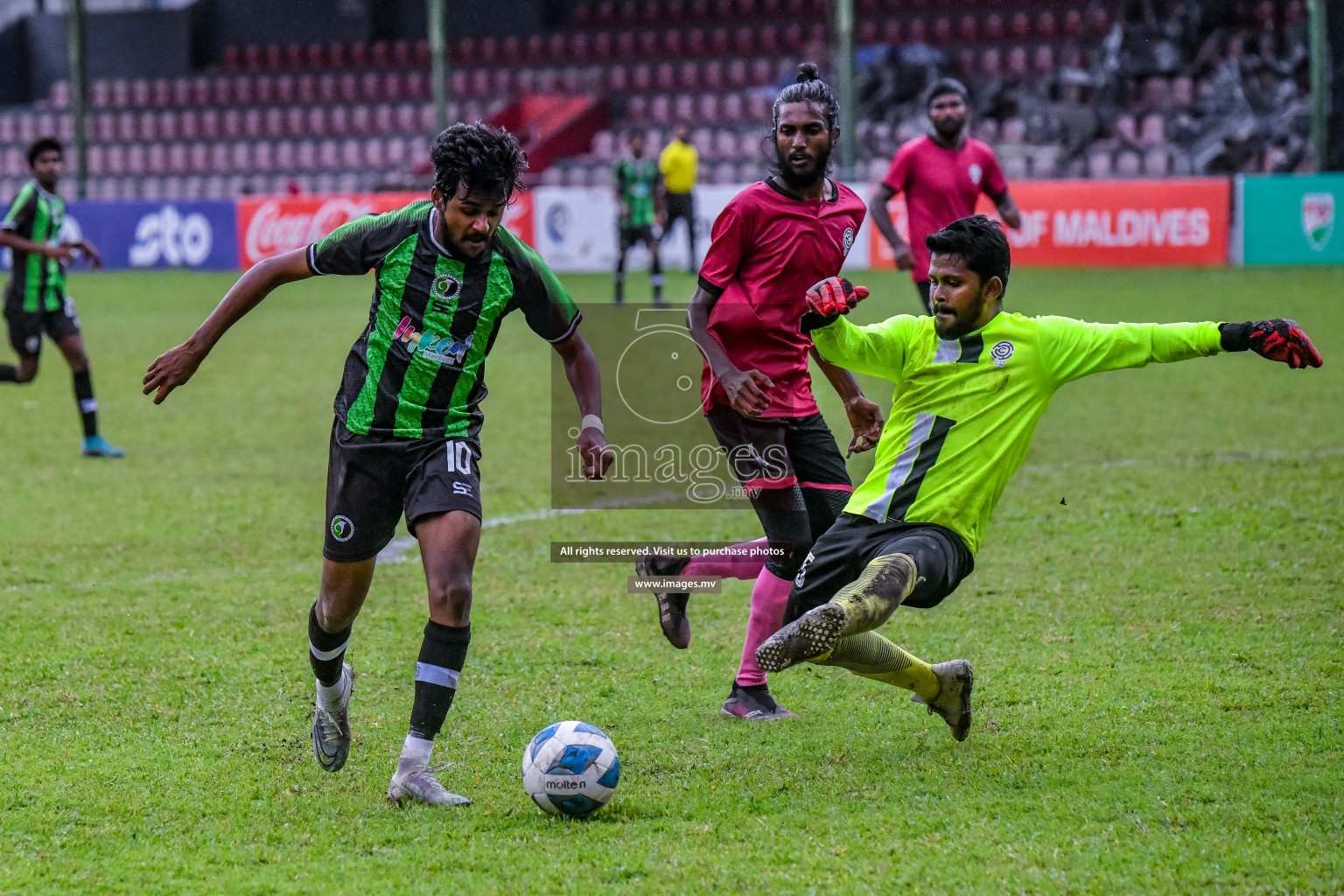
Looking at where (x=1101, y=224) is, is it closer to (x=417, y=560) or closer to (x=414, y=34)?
(x=417, y=560)

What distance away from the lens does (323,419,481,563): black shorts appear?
13.8 ft

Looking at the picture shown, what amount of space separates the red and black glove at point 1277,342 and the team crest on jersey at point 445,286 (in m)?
2.06

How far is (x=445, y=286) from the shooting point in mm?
4223

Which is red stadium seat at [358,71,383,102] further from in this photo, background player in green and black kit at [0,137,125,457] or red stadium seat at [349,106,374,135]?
background player in green and black kit at [0,137,125,457]

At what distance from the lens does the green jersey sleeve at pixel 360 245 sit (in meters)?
4.23

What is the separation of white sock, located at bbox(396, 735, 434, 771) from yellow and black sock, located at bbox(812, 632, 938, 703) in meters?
1.09

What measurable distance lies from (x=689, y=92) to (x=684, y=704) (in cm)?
2574

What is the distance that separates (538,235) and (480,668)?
17.5 m

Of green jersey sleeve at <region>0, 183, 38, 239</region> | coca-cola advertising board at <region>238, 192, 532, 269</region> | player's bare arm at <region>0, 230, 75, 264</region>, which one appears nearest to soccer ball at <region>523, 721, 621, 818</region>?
player's bare arm at <region>0, 230, 75, 264</region>

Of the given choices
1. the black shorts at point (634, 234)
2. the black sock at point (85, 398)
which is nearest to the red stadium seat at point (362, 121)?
the black shorts at point (634, 234)

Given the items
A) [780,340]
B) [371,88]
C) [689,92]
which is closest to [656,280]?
[689,92]

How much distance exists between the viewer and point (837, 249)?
15.9ft

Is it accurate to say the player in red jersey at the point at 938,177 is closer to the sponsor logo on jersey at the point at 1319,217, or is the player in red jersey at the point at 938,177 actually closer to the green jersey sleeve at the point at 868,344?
the green jersey sleeve at the point at 868,344

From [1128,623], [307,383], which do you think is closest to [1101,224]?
[307,383]
